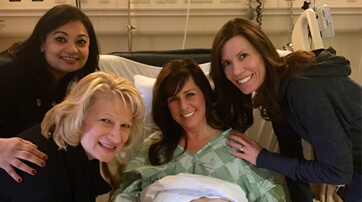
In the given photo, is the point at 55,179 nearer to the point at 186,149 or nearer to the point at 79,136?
the point at 79,136

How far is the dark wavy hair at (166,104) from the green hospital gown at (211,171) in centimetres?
4

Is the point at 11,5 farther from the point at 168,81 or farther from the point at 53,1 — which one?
the point at 168,81

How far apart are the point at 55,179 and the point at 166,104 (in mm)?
613

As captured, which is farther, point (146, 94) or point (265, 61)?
point (146, 94)

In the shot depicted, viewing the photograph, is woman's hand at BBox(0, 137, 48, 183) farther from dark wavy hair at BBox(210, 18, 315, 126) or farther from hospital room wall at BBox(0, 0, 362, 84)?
hospital room wall at BBox(0, 0, 362, 84)

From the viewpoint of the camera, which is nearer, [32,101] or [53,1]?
[32,101]

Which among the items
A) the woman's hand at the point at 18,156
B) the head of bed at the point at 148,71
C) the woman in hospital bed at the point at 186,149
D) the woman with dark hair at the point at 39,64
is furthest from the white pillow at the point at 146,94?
the woman's hand at the point at 18,156

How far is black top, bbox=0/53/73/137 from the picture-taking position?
4.78ft

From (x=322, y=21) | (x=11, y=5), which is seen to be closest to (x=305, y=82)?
(x=322, y=21)

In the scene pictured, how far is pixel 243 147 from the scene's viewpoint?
58.9 inches

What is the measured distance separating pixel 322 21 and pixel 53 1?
1.89 meters

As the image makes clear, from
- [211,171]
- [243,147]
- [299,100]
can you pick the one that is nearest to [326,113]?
[299,100]

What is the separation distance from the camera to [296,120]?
134cm

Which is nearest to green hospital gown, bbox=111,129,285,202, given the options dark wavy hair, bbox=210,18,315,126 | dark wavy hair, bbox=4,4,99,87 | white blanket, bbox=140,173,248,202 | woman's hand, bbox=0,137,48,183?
white blanket, bbox=140,173,248,202
